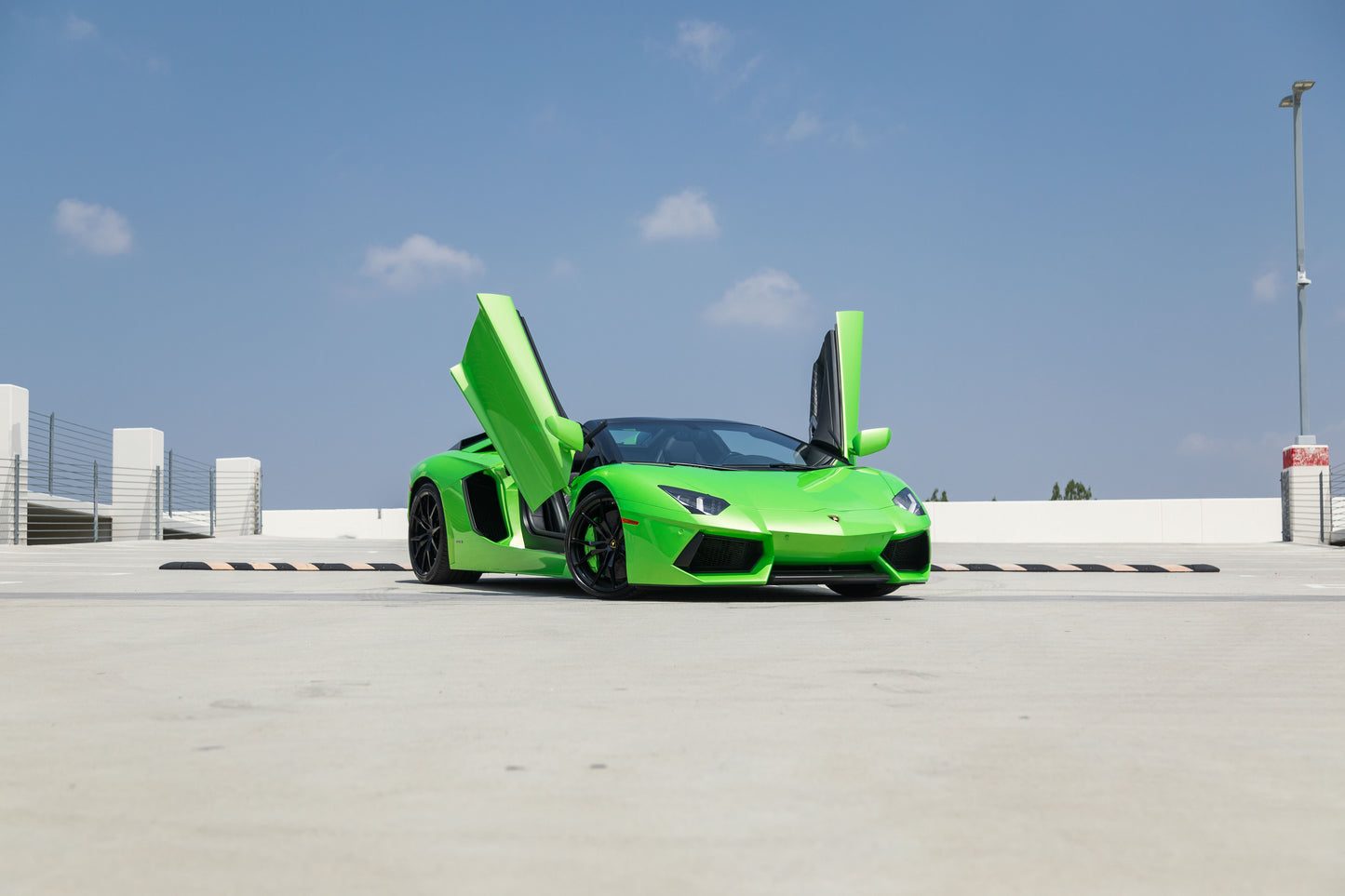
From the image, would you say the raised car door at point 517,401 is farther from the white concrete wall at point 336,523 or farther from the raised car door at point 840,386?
the white concrete wall at point 336,523

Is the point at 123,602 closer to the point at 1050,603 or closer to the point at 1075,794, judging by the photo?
the point at 1050,603

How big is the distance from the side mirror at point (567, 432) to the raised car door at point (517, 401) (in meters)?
0.11

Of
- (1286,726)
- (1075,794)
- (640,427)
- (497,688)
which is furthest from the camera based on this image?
(640,427)

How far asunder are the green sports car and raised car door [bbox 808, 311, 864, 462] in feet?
0.04

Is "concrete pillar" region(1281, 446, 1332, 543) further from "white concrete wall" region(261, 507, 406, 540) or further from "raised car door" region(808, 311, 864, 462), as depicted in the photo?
"white concrete wall" region(261, 507, 406, 540)

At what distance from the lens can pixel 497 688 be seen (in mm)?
3736

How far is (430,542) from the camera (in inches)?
373

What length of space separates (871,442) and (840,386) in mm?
420

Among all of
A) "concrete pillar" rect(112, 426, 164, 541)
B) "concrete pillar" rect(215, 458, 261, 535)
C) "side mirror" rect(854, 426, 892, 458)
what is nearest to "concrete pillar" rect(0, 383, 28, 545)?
"concrete pillar" rect(112, 426, 164, 541)

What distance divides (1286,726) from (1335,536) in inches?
776

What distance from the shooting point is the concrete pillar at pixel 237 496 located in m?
29.8

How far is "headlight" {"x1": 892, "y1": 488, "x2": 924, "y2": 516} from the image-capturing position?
7844 millimetres

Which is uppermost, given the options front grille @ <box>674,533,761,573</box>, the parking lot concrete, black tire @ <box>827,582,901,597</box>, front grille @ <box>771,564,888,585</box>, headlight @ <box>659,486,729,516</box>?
headlight @ <box>659,486,729,516</box>

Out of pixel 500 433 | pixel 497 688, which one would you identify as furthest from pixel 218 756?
pixel 500 433
